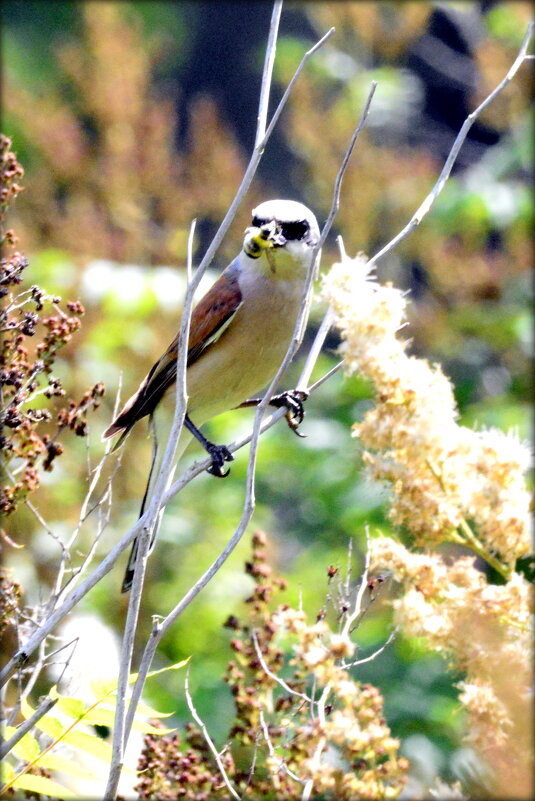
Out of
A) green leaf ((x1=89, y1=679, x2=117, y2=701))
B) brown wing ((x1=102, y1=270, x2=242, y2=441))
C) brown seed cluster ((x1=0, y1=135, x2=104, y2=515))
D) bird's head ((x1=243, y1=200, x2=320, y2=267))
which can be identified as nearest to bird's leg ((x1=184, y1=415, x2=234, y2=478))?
brown wing ((x1=102, y1=270, x2=242, y2=441))

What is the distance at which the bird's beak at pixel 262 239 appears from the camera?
1.94 m

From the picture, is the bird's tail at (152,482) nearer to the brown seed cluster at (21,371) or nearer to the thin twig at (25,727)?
the brown seed cluster at (21,371)

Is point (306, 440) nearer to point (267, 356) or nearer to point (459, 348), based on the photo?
point (459, 348)

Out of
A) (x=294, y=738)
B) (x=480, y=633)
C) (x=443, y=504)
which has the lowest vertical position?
(x=294, y=738)

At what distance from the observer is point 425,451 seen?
1424 millimetres

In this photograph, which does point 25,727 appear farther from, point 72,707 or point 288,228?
point 288,228

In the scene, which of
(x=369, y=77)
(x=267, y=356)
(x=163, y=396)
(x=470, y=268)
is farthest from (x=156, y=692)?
(x=369, y=77)

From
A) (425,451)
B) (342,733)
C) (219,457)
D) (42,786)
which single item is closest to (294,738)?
(342,733)

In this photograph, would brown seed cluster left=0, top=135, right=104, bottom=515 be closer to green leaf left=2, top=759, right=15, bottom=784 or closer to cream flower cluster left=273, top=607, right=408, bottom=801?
green leaf left=2, top=759, right=15, bottom=784

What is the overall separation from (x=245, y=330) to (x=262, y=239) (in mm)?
401

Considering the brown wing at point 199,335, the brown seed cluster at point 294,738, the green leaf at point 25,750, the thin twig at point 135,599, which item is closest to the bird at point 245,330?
the brown wing at point 199,335

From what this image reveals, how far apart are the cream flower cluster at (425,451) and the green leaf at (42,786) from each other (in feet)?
1.89

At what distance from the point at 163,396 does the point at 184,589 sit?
146cm

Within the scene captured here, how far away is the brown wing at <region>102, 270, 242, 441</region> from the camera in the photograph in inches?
93.4
